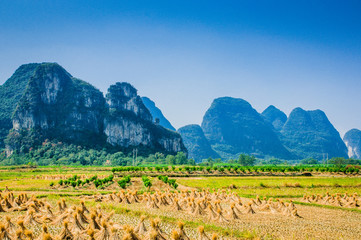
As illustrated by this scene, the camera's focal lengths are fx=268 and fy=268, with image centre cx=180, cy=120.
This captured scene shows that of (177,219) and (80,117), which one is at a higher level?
(80,117)

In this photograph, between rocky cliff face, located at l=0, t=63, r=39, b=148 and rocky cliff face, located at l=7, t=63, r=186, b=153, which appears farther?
rocky cliff face, located at l=0, t=63, r=39, b=148

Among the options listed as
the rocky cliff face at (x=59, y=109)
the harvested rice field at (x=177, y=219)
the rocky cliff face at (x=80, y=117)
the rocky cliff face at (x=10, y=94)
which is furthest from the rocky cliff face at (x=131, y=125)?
the harvested rice field at (x=177, y=219)

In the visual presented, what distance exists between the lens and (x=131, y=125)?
125m

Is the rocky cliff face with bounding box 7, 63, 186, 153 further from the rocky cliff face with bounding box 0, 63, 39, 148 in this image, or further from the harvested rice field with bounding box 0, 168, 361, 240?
the harvested rice field with bounding box 0, 168, 361, 240

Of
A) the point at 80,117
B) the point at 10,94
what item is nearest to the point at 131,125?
the point at 80,117

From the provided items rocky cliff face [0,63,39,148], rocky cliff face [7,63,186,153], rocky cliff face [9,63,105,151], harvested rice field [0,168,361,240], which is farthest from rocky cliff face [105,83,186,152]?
harvested rice field [0,168,361,240]

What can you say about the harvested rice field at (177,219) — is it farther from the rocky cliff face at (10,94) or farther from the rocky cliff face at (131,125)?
the rocky cliff face at (10,94)

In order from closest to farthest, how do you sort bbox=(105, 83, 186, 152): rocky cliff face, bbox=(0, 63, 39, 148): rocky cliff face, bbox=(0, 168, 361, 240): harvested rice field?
bbox=(0, 168, 361, 240): harvested rice field, bbox=(105, 83, 186, 152): rocky cliff face, bbox=(0, 63, 39, 148): rocky cliff face

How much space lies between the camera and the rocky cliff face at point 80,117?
110 metres

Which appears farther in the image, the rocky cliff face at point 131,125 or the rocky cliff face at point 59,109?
the rocky cliff face at point 131,125

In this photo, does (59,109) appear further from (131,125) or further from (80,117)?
(131,125)

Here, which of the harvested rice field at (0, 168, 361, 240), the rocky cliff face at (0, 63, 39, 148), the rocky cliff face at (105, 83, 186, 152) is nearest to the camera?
the harvested rice field at (0, 168, 361, 240)

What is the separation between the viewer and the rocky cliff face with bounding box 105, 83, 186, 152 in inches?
4806

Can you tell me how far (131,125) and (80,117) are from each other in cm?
2284
